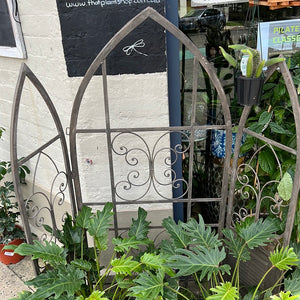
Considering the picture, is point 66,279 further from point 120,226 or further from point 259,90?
point 259,90

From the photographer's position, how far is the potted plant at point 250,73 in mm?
1447

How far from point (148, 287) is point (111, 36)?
1.38 meters

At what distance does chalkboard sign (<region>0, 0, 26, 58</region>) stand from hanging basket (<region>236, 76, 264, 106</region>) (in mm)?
1459

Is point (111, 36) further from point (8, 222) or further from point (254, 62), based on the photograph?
point (8, 222)

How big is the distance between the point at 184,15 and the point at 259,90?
3.12 feet

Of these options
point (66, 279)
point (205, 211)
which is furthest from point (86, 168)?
point (205, 211)

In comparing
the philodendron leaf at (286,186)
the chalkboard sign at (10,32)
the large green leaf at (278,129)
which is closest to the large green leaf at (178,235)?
the philodendron leaf at (286,186)

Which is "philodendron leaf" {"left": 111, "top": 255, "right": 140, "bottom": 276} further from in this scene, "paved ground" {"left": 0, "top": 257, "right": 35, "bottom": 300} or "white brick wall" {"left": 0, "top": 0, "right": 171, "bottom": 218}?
"paved ground" {"left": 0, "top": 257, "right": 35, "bottom": 300}

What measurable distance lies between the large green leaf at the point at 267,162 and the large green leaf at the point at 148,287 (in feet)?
2.82

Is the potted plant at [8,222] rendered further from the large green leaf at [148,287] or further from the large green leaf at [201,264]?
the large green leaf at [201,264]

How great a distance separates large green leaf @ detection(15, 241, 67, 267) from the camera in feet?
5.44

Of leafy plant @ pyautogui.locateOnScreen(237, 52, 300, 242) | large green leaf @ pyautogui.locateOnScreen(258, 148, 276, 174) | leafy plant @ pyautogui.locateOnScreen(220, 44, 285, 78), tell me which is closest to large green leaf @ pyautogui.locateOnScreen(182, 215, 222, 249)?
leafy plant @ pyautogui.locateOnScreen(237, 52, 300, 242)

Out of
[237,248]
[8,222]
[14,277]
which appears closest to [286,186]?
[237,248]

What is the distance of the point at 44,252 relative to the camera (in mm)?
1708
